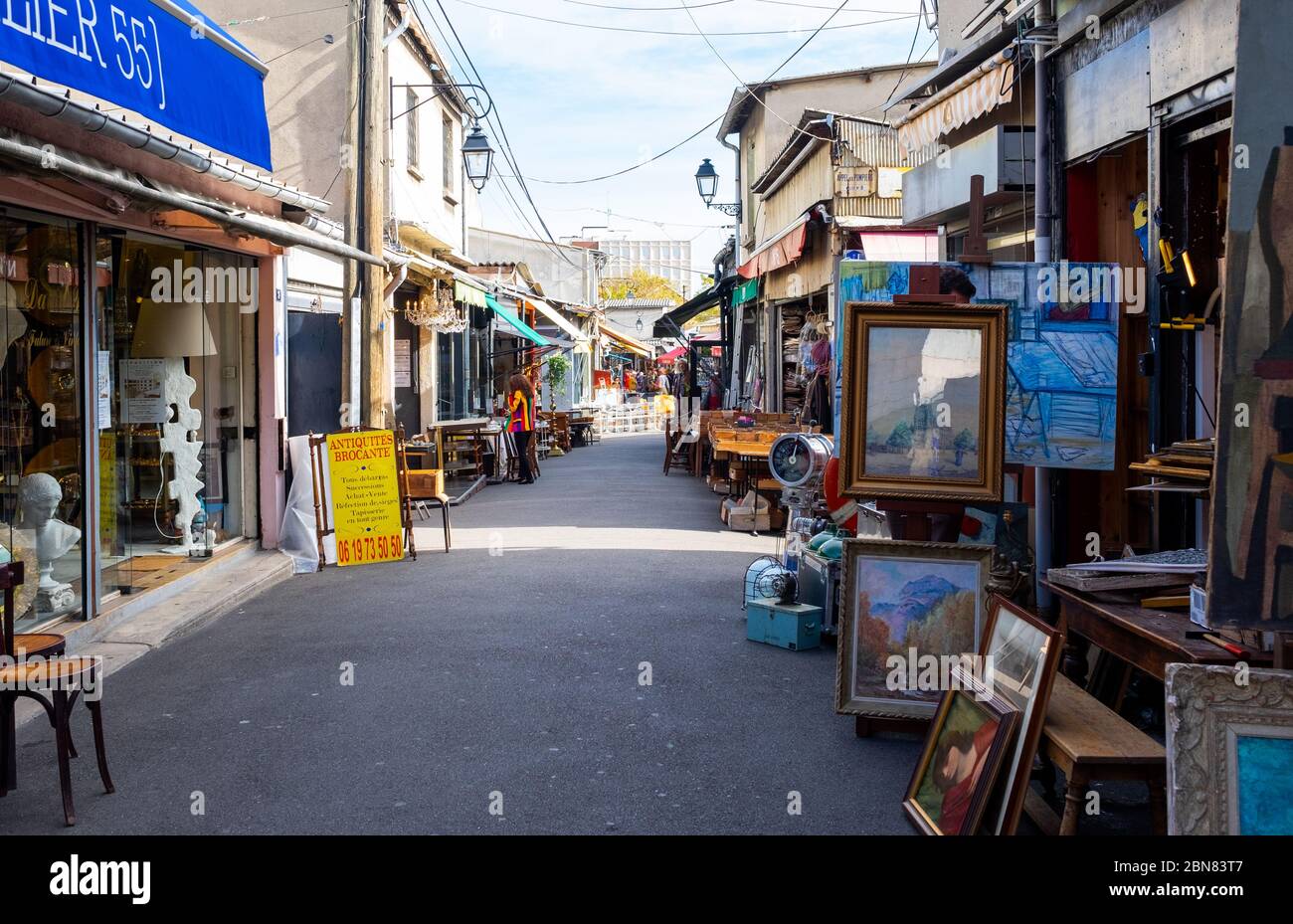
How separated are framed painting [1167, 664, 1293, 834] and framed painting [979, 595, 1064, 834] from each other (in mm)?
672

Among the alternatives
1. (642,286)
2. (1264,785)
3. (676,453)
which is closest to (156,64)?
(1264,785)

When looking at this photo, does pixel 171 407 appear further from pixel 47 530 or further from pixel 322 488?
pixel 47 530

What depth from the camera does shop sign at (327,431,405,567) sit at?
38.2 ft

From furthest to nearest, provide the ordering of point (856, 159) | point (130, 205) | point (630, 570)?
point (856, 159)
point (630, 570)
point (130, 205)

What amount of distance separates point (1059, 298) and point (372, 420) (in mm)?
7589

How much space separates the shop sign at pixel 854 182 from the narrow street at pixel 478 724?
22.7 feet

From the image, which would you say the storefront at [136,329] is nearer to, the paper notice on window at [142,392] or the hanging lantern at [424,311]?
the paper notice on window at [142,392]

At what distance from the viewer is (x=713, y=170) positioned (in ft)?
84.5
